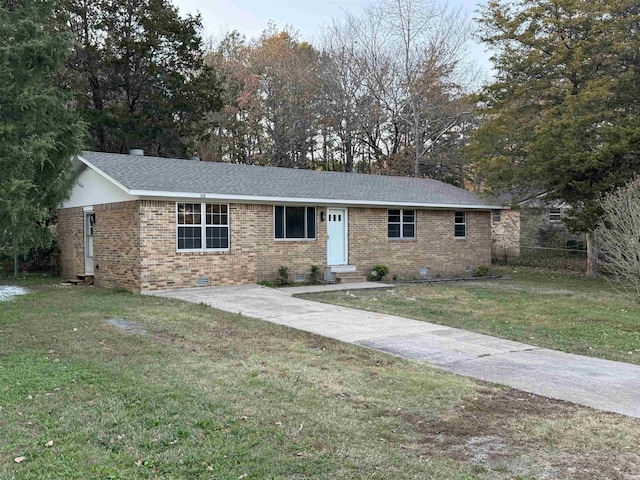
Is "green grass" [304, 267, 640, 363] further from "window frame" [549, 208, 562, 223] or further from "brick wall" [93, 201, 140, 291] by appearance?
"window frame" [549, 208, 562, 223]

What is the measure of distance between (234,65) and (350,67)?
653cm

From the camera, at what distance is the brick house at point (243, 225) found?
14320mm

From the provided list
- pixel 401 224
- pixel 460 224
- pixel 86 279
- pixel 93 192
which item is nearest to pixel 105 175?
pixel 93 192

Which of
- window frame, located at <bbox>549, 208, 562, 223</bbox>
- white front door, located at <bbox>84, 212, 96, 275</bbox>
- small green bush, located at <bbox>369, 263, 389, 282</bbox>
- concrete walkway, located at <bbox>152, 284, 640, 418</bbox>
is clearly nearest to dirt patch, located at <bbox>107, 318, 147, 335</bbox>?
concrete walkway, located at <bbox>152, 284, 640, 418</bbox>

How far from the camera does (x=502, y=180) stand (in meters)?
21.8

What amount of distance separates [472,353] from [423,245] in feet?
40.9

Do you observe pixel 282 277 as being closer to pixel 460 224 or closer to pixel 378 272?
pixel 378 272

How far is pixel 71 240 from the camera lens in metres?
17.6

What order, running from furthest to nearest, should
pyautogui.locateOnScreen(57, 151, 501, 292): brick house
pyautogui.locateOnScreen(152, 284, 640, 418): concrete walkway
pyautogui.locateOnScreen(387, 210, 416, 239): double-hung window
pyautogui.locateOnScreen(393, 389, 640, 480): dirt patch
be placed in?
pyautogui.locateOnScreen(387, 210, 416, 239): double-hung window, pyautogui.locateOnScreen(57, 151, 501, 292): brick house, pyautogui.locateOnScreen(152, 284, 640, 418): concrete walkway, pyautogui.locateOnScreen(393, 389, 640, 480): dirt patch

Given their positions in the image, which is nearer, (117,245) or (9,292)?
(9,292)

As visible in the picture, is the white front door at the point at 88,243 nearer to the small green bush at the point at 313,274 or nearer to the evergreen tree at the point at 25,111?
the evergreen tree at the point at 25,111

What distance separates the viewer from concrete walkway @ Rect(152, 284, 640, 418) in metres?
5.79

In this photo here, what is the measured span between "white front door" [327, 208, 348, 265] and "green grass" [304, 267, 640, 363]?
2.30m

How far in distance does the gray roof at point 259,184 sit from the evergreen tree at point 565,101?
259 centimetres
